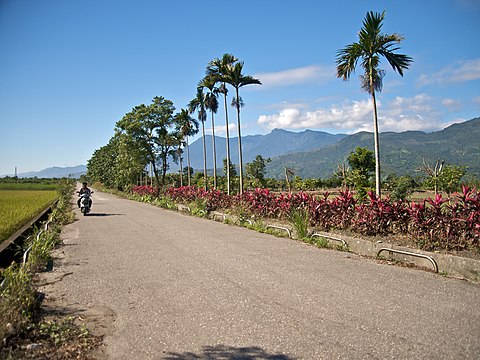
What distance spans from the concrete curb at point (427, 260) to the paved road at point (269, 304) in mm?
253

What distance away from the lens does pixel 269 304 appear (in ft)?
15.3

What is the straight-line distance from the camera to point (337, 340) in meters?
3.61

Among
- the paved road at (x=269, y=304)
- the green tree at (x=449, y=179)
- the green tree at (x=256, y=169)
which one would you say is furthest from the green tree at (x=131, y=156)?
the green tree at (x=256, y=169)

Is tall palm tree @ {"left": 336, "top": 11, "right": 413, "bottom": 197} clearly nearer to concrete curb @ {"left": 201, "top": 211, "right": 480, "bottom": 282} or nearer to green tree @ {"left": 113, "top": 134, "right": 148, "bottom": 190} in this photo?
concrete curb @ {"left": 201, "top": 211, "right": 480, "bottom": 282}

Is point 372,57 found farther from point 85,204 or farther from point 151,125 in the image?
point 151,125

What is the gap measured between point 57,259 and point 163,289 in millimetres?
3542

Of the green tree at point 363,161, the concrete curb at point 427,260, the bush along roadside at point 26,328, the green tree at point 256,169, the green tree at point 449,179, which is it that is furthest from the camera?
the green tree at point 256,169

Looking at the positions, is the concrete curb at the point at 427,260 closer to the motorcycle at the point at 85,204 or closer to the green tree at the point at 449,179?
the motorcycle at the point at 85,204

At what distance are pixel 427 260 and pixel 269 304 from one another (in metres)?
3.18

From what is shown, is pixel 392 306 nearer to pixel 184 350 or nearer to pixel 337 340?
pixel 337 340

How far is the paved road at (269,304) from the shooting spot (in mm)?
3496

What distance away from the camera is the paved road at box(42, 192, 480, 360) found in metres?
3.50

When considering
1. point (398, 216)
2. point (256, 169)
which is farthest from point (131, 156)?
point (256, 169)

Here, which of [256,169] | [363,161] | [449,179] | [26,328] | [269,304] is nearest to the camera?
[26,328]
